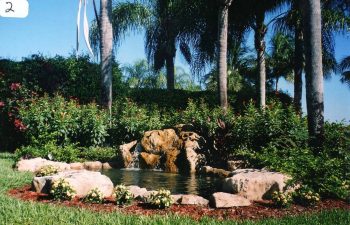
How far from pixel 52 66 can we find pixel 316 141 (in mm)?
11933

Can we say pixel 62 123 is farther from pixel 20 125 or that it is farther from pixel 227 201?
pixel 227 201

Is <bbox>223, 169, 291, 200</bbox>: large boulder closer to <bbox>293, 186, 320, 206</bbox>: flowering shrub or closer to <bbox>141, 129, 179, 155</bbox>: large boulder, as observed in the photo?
<bbox>293, 186, 320, 206</bbox>: flowering shrub

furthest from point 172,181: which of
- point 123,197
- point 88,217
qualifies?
point 88,217

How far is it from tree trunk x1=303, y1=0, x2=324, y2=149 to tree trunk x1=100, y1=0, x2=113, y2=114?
28.1 ft

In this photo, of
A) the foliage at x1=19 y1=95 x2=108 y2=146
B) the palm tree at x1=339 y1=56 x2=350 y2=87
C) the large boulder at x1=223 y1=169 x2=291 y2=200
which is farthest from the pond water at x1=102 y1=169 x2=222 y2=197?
the palm tree at x1=339 y1=56 x2=350 y2=87

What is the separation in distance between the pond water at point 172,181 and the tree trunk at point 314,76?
2.55 metres

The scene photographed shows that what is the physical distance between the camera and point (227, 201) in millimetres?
6422

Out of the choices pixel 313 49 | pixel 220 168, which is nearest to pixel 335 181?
pixel 313 49

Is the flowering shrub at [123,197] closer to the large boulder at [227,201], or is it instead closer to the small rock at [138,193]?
the small rock at [138,193]

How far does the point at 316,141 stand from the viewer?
29.9 feet

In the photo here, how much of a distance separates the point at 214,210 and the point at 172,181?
377cm

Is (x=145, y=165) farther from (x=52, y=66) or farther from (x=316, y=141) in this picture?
(x=52, y=66)

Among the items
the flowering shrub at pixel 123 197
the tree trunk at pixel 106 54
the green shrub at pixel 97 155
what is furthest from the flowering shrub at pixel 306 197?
the tree trunk at pixel 106 54

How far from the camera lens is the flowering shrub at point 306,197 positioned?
654 cm
